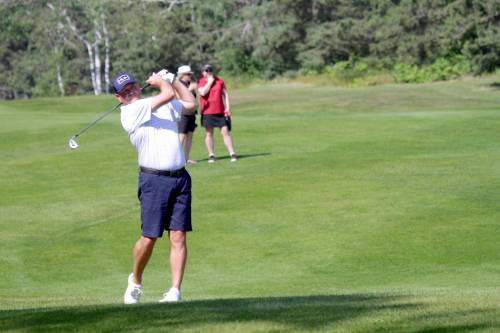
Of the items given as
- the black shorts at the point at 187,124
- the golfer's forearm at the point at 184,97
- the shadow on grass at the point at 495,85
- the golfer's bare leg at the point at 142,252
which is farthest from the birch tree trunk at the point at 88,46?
the golfer's bare leg at the point at 142,252

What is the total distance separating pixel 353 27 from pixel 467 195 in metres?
50.7

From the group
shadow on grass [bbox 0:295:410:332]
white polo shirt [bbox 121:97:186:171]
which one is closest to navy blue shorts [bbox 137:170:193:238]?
white polo shirt [bbox 121:97:186:171]

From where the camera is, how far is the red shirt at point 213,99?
71.7 ft

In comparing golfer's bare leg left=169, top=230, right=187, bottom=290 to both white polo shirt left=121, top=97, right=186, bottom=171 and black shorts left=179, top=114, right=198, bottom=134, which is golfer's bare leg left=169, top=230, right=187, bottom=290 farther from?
black shorts left=179, top=114, right=198, bottom=134

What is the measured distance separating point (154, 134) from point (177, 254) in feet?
3.53

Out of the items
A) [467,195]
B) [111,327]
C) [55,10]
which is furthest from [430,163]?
[55,10]

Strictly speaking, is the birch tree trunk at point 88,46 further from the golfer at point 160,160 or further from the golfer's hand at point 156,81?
the golfer at point 160,160

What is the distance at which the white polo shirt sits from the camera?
10008mm

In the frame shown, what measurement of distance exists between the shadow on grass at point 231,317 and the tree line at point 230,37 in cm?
3454

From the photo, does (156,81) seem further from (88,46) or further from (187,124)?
(88,46)

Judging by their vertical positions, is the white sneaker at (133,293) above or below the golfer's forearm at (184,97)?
below

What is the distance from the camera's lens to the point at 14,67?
98625 mm

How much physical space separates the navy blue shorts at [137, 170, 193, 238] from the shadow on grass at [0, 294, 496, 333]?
1317 millimetres

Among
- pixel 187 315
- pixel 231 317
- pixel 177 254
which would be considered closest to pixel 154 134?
pixel 177 254
